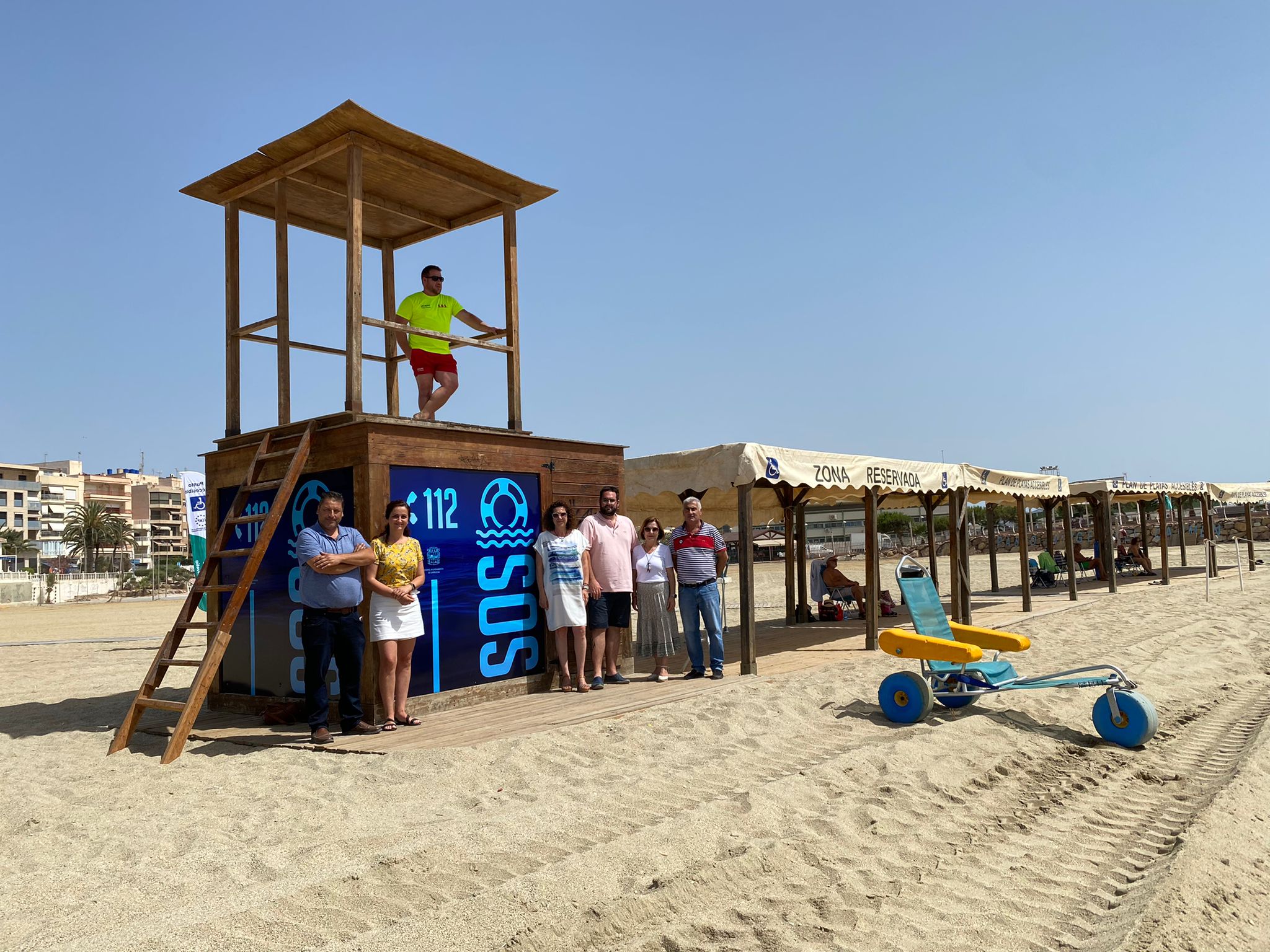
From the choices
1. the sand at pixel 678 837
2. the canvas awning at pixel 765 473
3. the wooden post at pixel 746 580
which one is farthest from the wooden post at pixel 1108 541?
the wooden post at pixel 746 580

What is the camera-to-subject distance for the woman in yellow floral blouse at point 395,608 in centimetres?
594

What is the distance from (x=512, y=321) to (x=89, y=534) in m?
86.2

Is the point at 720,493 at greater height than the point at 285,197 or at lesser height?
lesser

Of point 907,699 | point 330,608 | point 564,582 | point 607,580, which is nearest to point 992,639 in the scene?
point 907,699

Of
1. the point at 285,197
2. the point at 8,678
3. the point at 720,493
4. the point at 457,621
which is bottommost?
the point at 8,678

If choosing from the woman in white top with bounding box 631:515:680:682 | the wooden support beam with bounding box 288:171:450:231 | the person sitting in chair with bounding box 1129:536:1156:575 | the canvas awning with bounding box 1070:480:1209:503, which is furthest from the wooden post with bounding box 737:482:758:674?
the person sitting in chair with bounding box 1129:536:1156:575

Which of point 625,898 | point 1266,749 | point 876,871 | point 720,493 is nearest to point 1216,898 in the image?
point 876,871

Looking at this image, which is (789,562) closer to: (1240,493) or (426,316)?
(426,316)

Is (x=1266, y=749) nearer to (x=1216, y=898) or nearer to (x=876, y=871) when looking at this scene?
(x=1216, y=898)

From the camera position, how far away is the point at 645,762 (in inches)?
204

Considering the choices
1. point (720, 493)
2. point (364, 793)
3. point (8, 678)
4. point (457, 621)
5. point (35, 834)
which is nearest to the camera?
point (35, 834)

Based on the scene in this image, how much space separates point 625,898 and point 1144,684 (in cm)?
599

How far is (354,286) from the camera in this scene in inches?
270

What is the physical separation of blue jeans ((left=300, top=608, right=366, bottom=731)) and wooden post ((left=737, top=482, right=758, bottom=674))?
3518mm
